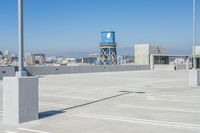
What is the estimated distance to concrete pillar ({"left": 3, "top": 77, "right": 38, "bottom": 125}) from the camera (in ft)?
29.1

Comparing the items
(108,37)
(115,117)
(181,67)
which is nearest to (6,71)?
(115,117)

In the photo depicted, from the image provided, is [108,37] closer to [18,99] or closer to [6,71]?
[6,71]

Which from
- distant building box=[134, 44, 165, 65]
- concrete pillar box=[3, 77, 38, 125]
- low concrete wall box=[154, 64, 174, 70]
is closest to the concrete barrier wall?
low concrete wall box=[154, 64, 174, 70]

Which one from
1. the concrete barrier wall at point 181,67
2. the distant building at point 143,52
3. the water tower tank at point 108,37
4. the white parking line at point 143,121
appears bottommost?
the white parking line at point 143,121

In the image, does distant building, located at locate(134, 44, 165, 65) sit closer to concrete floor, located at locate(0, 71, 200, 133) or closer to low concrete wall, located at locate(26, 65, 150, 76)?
low concrete wall, located at locate(26, 65, 150, 76)

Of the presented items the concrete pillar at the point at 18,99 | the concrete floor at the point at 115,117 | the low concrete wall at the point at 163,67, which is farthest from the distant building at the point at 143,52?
the concrete pillar at the point at 18,99

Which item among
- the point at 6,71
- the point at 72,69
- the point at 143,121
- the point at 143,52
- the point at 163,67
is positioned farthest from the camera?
the point at 143,52

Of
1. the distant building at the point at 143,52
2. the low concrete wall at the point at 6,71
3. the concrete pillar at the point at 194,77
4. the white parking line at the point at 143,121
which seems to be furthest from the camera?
the distant building at the point at 143,52

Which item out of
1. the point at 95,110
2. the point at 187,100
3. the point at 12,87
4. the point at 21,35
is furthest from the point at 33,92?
the point at 187,100

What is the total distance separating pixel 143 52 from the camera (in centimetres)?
6062

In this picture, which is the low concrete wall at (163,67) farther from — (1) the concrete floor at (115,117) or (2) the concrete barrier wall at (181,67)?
(1) the concrete floor at (115,117)

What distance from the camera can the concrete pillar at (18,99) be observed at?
888 centimetres

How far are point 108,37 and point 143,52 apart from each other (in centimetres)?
865

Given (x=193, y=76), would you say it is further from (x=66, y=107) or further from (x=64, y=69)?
(x=64, y=69)
